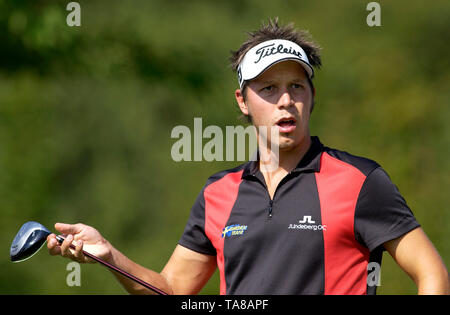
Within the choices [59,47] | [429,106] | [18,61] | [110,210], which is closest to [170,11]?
[59,47]

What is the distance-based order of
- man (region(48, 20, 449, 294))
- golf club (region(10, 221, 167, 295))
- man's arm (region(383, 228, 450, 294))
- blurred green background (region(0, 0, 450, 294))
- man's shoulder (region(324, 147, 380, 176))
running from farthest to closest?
blurred green background (region(0, 0, 450, 294)), golf club (region(10, 221, 167, 295)), man's shoulder (region(324, 147, 380, 176)), man (region(48, 20, 449, 294)), man's arm (region(383, 228, 450, 294))

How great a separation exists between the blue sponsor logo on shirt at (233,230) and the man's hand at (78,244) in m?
0.49

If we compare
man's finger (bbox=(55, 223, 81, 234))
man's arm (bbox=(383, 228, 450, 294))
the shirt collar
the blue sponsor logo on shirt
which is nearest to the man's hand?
man's finger (bbox=(55, 223, 81, 234))

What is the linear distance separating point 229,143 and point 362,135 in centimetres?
122

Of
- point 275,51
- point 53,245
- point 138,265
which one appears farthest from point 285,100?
point 53,245

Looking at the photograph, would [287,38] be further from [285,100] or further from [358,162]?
[358,162]

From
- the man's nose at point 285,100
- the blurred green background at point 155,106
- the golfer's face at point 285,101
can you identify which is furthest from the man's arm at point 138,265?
the blurred green background at point 155,106

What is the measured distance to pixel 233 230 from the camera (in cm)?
290

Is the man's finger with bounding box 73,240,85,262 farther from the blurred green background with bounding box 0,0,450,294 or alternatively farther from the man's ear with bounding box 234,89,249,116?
the blurred green background with bounding box 0,0,450,294

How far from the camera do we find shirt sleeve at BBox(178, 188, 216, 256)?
3129 mm

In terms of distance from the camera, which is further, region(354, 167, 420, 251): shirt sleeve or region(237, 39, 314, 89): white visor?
region(237, 39, 314, 89): white visor

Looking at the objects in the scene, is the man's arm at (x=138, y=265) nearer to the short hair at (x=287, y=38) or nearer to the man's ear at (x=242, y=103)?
the man's ear at (x=242, y=103)

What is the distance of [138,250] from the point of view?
6.50m

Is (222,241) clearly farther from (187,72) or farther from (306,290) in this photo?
(187,72)
